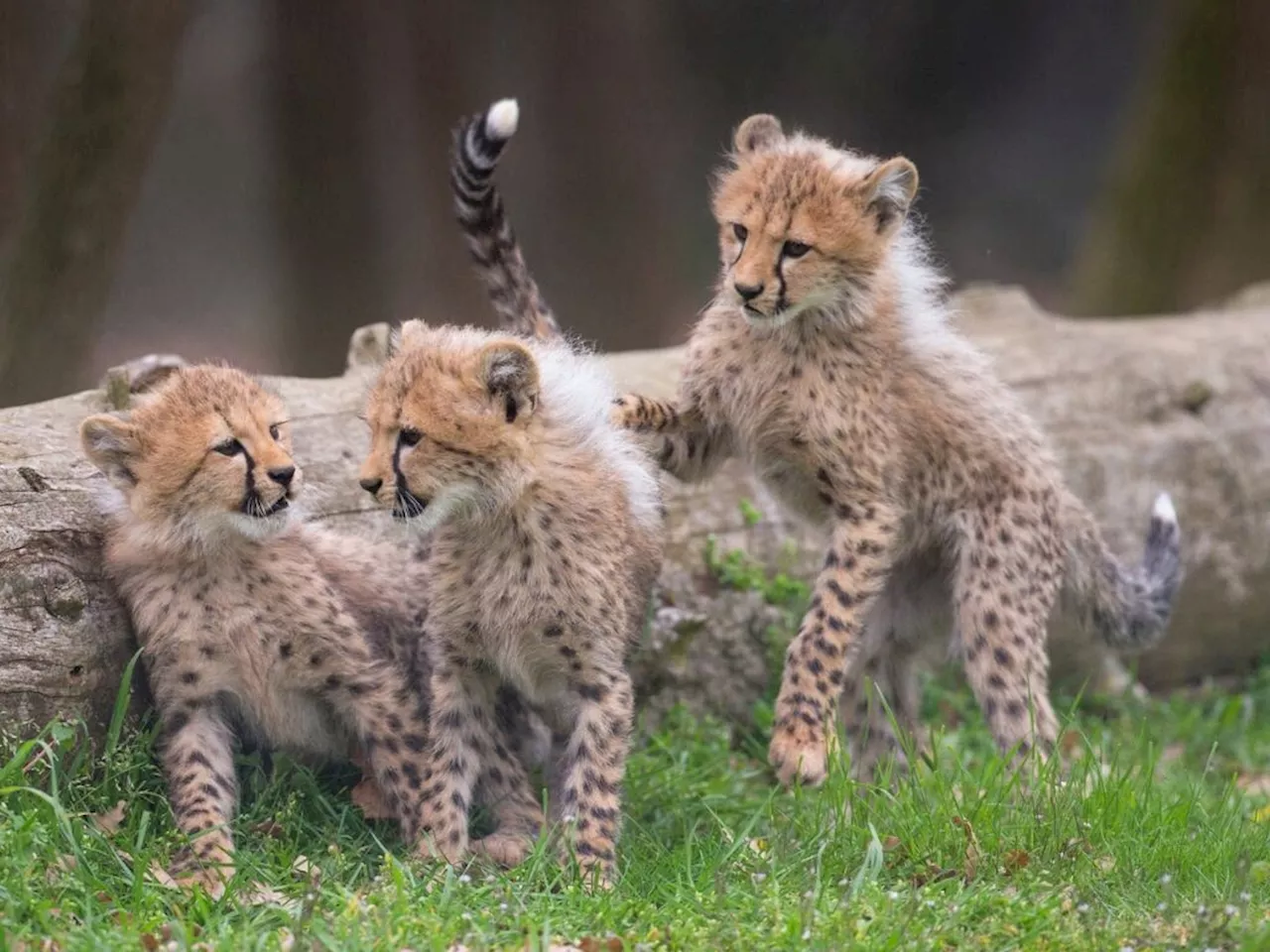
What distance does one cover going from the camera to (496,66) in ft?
30.1

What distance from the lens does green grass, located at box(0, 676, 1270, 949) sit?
3363 mm

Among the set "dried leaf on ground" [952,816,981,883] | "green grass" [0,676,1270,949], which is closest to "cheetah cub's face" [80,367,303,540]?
"green grass" [0,676,1270,949]

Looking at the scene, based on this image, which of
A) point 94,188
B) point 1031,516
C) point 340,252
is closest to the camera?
point 1031,516

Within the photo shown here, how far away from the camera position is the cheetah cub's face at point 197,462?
13.0 feet

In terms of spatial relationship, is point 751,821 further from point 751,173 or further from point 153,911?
→ point 751,173

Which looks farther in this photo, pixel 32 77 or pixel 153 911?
pixel 32 77

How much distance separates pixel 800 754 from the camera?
4.26 metres

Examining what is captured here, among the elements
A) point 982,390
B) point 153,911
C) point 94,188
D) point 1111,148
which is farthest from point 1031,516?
point 1111,148

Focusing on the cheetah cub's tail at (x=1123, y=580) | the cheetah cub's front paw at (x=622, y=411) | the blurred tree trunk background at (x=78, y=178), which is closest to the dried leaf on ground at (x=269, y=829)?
the cheetah cub's front paw at (x=622, y=411)

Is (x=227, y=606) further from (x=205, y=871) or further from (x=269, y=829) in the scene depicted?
(x=205, y=871)

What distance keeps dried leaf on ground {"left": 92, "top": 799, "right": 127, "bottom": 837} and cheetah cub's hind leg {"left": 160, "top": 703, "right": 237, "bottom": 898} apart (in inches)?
4.5

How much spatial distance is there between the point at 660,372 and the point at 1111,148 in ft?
21.7

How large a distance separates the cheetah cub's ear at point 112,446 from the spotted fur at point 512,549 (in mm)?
580

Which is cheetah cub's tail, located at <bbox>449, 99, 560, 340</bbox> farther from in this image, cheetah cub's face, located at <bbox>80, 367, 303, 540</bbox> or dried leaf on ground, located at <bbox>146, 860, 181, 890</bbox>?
dried leaf on ground, located at <bbox>146, 860, 181, 890</bbox>
